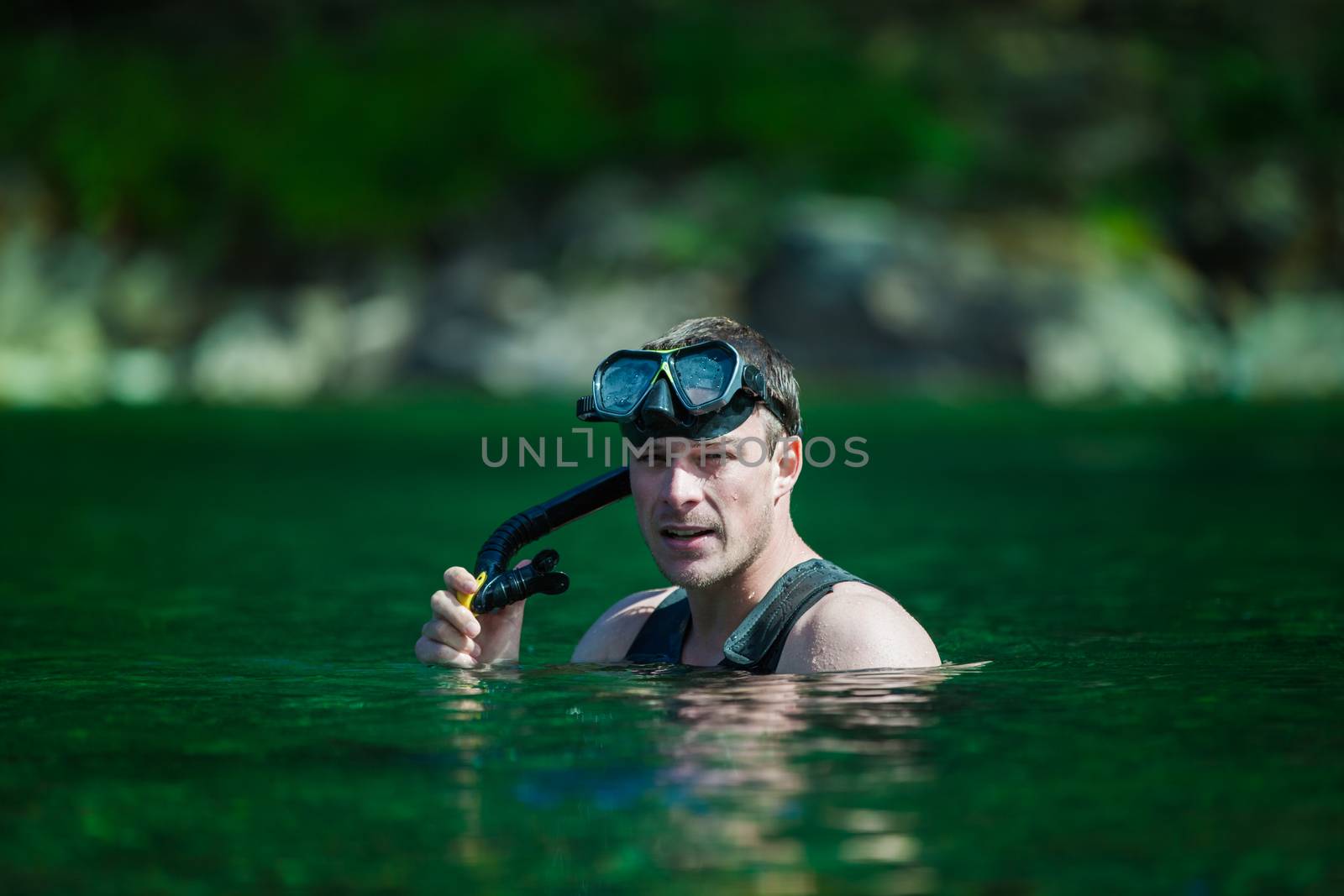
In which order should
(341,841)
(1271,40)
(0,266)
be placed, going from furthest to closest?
(1271,40) → (0,266) → (341,841)

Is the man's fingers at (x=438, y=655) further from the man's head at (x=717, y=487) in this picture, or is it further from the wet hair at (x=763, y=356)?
the wet hair at (x=763, y=356)

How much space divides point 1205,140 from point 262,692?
2376cm

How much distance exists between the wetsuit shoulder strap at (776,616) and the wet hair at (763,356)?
0.37 metres

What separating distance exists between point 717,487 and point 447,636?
942 mm

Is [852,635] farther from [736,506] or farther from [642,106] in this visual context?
[642,106]

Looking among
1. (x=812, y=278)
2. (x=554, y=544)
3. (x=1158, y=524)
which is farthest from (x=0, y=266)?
(x=1158, y=524)

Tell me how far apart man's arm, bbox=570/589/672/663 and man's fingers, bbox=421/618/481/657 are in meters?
0.66

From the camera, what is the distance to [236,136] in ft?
88.1

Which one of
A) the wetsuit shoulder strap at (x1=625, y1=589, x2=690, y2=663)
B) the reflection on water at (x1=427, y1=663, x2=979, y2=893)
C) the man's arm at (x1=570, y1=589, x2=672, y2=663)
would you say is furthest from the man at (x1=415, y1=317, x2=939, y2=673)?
the man's arm at (x1=570, y1=589, x2=672, y2=663)

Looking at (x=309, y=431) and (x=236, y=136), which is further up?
(x=236, y=136)

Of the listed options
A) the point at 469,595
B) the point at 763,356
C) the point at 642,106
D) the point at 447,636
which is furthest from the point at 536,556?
the point at 642,106

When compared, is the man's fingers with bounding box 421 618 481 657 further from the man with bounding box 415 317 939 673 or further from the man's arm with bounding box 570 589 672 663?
the man's arm with bounding box 570 589 672 663

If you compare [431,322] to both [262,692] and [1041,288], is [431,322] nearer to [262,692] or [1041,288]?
[1041,288]

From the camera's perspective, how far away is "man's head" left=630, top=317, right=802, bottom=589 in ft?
14.3
